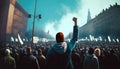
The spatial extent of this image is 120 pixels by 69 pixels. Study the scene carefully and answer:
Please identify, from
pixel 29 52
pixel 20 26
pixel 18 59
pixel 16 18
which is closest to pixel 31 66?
pixel 29 52

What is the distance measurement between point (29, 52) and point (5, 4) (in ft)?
134

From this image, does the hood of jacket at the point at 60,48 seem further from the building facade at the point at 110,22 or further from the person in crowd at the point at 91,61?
the building facade at the point at 110,22

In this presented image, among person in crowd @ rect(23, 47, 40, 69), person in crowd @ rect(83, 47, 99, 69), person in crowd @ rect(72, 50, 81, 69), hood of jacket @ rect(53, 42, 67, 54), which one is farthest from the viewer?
person in crowd @ rect(72, 50, 81, 69)

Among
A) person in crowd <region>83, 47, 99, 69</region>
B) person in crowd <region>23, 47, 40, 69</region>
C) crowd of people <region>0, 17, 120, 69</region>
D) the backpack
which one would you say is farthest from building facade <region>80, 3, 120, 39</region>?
the backpack

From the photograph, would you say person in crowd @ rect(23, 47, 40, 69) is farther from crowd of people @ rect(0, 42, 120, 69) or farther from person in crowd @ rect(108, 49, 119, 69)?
person in crowd @ rect(108, 49, 119, 69)

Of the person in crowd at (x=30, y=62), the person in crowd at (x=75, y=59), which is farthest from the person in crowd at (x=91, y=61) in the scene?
the person in crowd at (x=75, y=59)

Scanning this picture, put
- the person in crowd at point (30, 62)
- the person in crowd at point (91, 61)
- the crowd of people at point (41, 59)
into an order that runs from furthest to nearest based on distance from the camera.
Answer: the person in crowd at point (91, 61), the crowd of people at point (41, 59), the person in crowd at point (30, 62)

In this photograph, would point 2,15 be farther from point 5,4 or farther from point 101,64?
point 101,64

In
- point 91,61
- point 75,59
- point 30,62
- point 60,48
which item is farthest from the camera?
point 75,59

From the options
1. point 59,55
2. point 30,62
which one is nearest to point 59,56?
point 59,55

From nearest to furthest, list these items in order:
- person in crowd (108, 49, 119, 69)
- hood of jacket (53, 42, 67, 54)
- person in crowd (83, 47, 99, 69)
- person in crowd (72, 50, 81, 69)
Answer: hood of jacket (53, 42, 67, 54)
person in crowd (83, 47, 99, 69)
person in crowd (108, 49, 119, 69)
person in crowd (72, 50, 81, 69)

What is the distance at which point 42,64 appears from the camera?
27.5 feet

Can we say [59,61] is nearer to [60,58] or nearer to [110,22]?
[60,58]

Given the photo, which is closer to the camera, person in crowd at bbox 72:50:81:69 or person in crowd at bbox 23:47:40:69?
person in crowd at bbox 23:47:40:69
